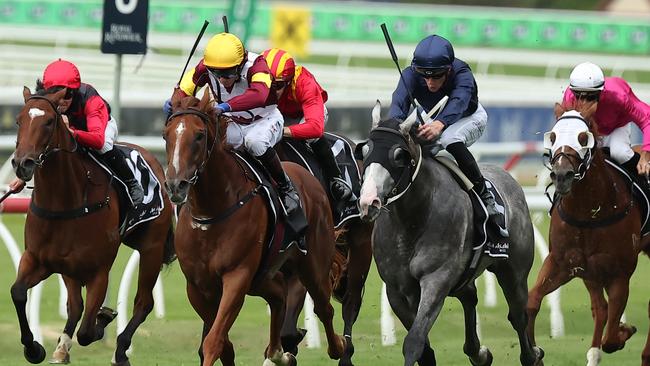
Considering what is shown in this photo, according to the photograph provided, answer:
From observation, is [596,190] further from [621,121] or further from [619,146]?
[621,121]

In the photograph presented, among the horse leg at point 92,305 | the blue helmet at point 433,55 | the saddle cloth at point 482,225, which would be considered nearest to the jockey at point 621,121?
the saddle cloth at point 482,225

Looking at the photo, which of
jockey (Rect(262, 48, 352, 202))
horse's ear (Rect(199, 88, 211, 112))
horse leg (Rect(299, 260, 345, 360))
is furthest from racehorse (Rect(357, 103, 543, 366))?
jockey (Rect(262, 48, 352, 202))

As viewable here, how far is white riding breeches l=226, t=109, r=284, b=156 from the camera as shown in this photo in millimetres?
7926

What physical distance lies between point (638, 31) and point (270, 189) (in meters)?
24.3

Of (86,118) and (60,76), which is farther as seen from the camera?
(86,118)

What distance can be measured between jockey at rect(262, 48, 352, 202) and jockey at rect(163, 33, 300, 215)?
0.40 m

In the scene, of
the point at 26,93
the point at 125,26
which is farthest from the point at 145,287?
the point at 125,26

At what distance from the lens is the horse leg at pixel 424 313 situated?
726 centimetres

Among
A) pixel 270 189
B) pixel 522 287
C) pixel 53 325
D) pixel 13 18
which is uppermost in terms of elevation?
pixel 270 189

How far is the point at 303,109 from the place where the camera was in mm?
9086

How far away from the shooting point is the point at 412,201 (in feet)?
24.8

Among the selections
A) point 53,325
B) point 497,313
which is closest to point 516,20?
point 497,313

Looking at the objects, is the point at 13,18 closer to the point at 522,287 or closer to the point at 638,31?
the point at 638,31

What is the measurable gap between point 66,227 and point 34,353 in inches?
29.0
